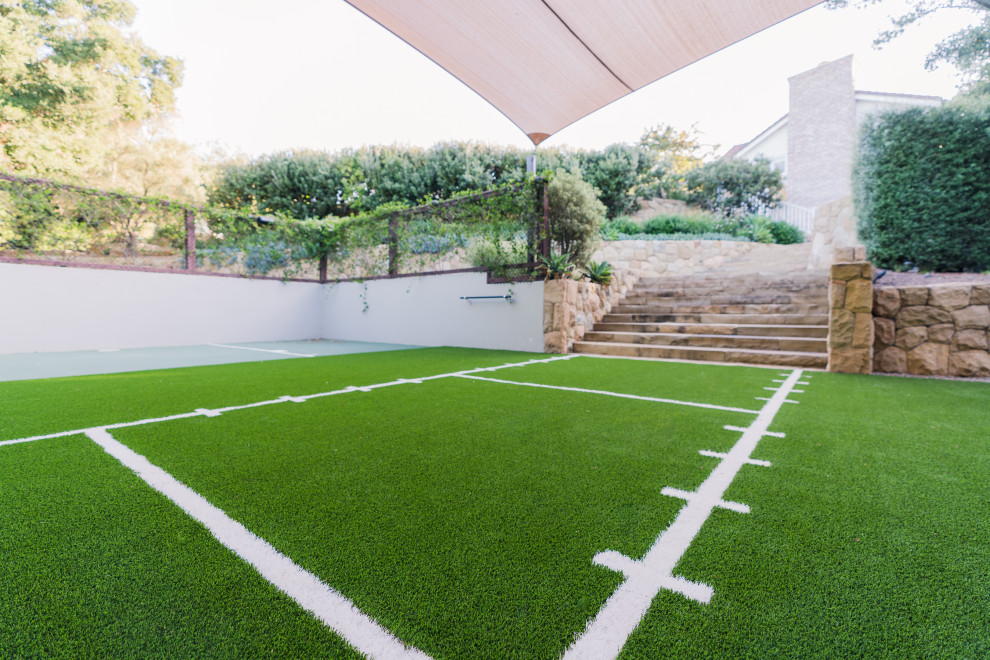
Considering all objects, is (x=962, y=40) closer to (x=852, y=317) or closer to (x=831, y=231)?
(x=831, y=231)

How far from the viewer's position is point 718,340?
208 inches

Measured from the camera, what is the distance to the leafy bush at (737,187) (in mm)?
13195

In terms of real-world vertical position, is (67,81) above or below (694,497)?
above

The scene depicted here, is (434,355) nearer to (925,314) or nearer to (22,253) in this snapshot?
(925,314)

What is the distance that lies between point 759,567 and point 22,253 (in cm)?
824

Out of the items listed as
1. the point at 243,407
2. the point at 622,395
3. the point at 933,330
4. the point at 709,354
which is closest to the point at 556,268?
the point at 709,354

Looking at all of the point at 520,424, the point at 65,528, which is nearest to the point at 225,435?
the point at 65,528

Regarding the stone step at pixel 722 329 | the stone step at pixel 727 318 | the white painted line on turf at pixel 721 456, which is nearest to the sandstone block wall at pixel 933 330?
the stone step at pixel 722 329

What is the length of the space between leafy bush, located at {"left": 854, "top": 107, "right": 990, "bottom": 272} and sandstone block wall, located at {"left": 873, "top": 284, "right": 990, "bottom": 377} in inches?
93.8


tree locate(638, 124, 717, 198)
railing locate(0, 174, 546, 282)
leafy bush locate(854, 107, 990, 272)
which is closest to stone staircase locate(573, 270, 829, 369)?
leafy bush locate(854, 107, 990, 272)

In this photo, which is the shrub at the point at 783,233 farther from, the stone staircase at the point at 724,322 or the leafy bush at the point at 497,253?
the leafy bush at the point at 497,253

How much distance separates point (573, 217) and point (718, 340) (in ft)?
9.20

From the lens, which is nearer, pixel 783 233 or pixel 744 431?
pixel 744 431

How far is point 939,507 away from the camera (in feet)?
4.49
